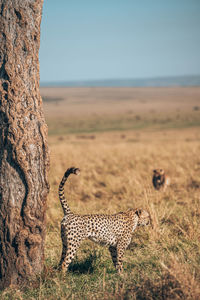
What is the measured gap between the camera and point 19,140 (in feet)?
12.0

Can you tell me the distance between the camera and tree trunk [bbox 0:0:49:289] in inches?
143

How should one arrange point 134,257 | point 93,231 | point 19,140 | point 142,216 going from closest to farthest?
point 19,140 → point 93,231 → point 134,257 → point 142,216

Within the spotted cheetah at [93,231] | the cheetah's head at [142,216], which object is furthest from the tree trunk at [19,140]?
the cheetah's head at [142,216]

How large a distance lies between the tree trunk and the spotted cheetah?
14.6 inches

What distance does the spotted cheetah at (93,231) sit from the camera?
13.1 feet

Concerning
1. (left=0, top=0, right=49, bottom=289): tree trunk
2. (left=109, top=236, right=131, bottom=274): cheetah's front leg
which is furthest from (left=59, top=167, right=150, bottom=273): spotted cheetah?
(left=0, top=0, right=49, bottom=289): tree trunk

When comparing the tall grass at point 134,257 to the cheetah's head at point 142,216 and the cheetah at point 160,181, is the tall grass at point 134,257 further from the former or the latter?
the cheetah's head at point 142,216

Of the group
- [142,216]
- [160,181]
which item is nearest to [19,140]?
[142,216]

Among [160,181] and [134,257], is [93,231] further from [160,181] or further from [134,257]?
[160,181]

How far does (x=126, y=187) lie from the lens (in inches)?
335

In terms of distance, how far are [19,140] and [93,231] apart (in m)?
1.30

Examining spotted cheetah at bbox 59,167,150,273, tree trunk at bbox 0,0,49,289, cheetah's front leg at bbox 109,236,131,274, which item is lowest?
cheetah's front leg at bbox 109,236,131,274

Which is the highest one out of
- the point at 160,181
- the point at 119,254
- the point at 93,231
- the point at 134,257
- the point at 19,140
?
the point at 19,140

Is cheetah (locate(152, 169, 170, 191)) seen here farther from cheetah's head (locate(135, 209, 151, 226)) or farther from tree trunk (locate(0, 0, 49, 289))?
tree trunk (locate(0, 0, 49, 289))
